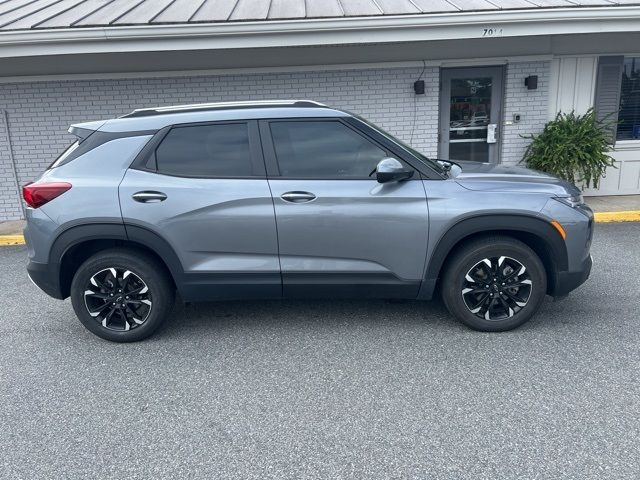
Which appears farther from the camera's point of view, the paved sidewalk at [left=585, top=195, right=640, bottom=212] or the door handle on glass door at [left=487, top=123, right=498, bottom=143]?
the door handle on glass door at [left=487, top=123, right=498, bottom=143]

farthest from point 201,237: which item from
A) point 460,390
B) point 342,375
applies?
point 460,390

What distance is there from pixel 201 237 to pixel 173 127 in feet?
3.00

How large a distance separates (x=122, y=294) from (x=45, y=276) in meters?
0.61

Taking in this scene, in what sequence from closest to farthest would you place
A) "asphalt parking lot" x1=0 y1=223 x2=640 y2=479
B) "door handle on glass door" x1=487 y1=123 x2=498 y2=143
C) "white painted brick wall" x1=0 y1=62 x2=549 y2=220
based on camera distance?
"asphalt parking lot" x1=0 y1=223 x2=640 y2=479, "white painted brick wall" x1=0 y1=62 x2=549 y2=220, "door handle on glass door" x1=487 y1=123 x2=498 y2=143

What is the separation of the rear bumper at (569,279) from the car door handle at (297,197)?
2.01 m

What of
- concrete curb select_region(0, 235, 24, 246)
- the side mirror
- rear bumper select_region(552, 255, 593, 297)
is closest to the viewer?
the side mirror

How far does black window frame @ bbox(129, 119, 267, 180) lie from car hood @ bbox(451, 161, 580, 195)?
1551 millimetres

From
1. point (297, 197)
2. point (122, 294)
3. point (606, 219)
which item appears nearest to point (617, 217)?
point (606, 219)

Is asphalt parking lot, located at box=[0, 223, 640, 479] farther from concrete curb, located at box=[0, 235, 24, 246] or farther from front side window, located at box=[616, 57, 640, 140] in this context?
front side window, located at box=[616, 57, 640, 140]

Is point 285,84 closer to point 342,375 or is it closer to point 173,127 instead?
point 173,127

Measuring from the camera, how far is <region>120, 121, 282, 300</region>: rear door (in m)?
3.77

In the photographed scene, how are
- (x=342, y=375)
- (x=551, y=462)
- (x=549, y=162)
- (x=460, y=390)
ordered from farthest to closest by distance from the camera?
(x=549, y=162), (x=342, y=375), (x=460, y=390), (x=551, y=462)

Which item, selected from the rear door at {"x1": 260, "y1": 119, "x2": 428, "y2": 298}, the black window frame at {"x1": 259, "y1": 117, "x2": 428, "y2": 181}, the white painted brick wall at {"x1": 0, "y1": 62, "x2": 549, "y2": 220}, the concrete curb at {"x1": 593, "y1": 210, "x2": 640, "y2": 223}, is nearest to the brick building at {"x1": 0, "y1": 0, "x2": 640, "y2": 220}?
the white painted brick wall at {"x1": 0, "y1": 62, "x2": 549, "y2": 220}

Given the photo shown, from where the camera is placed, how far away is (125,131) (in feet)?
12.9
